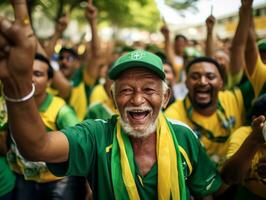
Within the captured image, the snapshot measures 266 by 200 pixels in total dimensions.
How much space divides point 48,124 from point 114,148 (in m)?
1.12

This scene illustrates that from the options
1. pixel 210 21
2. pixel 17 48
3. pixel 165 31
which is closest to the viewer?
pixel 17 48

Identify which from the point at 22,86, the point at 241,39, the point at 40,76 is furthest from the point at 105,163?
the point at 241,39

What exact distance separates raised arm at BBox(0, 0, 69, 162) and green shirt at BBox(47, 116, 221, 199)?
0.19 meters

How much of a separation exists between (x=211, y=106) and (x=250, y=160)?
126cm

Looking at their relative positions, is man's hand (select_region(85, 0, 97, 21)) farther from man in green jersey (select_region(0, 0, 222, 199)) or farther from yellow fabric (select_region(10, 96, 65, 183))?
man in green jersey (select_region(0, 0, 222, 199))

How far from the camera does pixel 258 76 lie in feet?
10.6

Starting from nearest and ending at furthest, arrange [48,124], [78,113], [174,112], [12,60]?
[12,60], [48,124], [174,112], [78,113]

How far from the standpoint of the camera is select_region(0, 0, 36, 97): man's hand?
1220 mm

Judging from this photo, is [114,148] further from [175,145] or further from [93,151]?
[175,145]

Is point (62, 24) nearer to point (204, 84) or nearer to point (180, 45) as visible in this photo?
point (204, 84)

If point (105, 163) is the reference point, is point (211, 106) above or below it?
above

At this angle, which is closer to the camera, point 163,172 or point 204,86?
point 163,172

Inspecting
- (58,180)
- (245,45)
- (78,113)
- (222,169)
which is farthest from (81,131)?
(78,113)

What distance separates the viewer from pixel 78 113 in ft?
15.0
